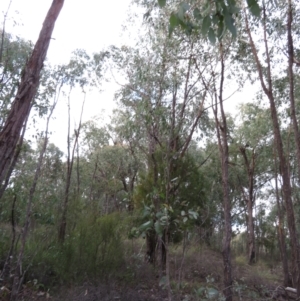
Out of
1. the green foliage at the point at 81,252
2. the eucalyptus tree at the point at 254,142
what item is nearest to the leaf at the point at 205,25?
the green foliage at the point at 81,252

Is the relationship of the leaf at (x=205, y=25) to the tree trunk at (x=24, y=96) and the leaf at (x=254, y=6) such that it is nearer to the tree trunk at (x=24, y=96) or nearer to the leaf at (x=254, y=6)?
the leaf at (x=254, y=6)

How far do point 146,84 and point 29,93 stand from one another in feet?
23.0

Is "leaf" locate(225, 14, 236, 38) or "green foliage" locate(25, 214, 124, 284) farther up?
"leaf" locate(225, 14, 236, 38)

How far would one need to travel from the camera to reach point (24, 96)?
3.61 m

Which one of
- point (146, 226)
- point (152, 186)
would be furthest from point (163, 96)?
point (146, 226)

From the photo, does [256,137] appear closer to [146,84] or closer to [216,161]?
[216,161]

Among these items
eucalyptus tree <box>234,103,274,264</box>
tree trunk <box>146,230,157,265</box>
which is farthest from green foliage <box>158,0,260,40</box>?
eucalyptus tree <box>234,103,274,264</box>

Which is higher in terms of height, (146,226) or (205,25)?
(205,25)

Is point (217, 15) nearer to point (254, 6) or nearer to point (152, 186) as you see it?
point (254, 6)

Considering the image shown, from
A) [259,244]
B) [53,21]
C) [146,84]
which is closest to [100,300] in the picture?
[53,21]

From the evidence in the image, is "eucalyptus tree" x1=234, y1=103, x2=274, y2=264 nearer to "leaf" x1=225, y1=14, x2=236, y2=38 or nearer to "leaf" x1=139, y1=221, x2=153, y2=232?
"leaf" x1=139, y1=221, x2=153, y2=232

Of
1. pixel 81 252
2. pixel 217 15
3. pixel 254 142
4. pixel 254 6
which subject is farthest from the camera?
pixel 254 142

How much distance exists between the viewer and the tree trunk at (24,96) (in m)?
3.32

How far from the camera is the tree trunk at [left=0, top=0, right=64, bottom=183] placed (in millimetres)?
3316
